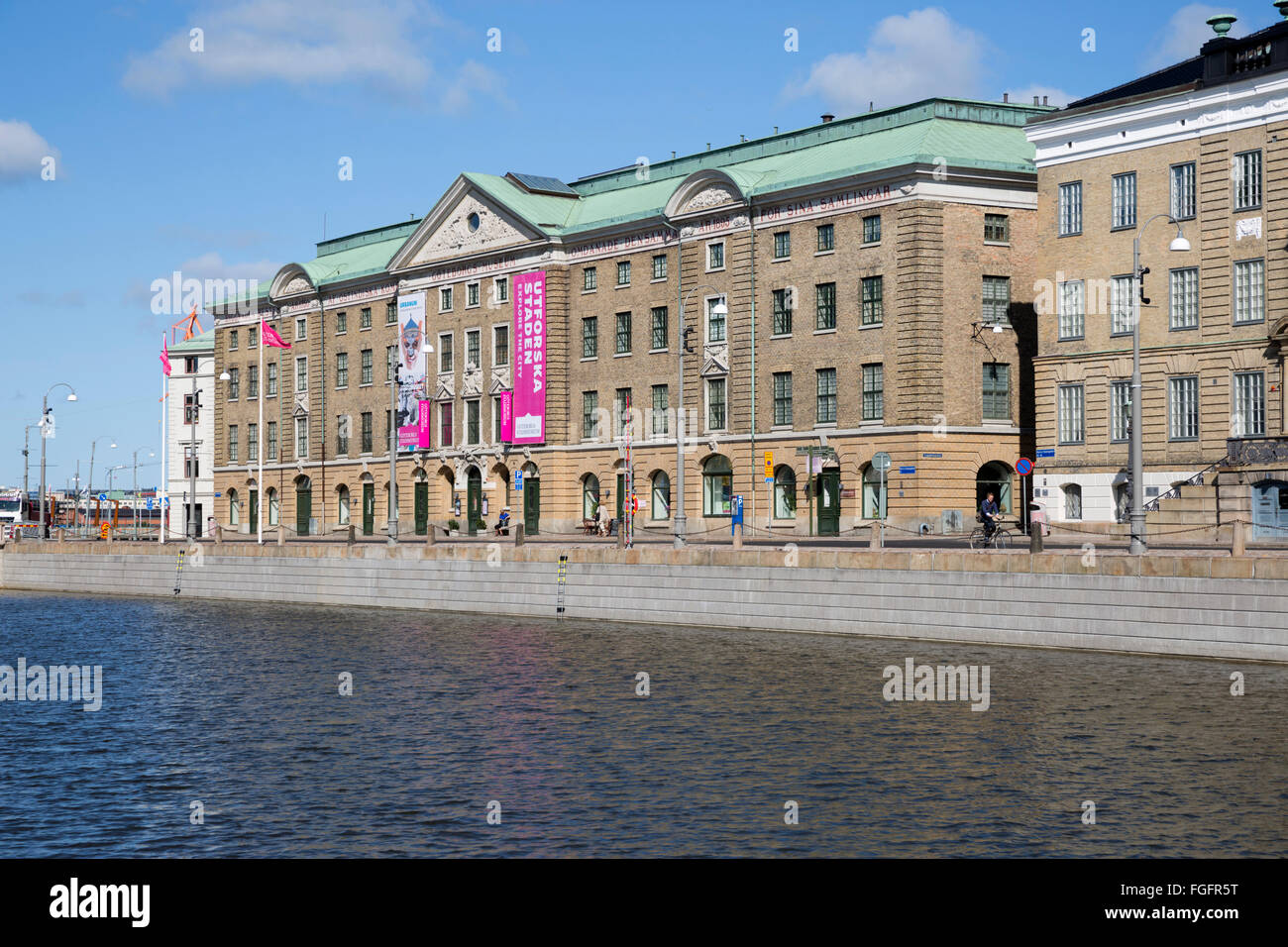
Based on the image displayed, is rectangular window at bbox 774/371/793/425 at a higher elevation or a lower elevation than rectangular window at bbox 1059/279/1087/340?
lower

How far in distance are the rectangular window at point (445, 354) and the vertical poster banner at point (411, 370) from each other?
1082 millimetres

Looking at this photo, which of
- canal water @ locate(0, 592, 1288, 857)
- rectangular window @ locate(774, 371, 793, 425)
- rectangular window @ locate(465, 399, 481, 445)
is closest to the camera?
canal water @ locate(0, 592, 1288, 857)

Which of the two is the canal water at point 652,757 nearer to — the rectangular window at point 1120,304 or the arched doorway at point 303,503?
the rectangular window at point 1120,304

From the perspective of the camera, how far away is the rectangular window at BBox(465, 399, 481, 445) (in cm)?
8900

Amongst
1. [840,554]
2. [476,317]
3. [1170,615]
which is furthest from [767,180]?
[1170,615]

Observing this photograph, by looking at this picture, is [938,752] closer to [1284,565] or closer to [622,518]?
[1284,565]

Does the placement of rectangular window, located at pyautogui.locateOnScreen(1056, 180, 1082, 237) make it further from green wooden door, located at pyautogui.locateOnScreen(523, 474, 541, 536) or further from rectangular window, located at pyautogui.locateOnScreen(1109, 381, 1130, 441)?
green wooden door, located at pyautogui.locateOnScreen(523, 474, 541, 536)

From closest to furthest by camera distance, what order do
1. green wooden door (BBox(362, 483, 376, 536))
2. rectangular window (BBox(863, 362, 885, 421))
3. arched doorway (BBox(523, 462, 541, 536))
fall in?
1. rectangular window (BBox(863, 362, 885, 421))
2. arched doorway (BBox(523, 462, 541, 536))
3. green wooden door (BBox(362, 483, 376, 536))

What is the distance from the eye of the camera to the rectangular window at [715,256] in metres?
73.6

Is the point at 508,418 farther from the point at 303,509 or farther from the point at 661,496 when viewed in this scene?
the point at 303,509

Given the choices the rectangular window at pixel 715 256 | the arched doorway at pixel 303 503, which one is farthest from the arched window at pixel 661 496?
the arched doorway at pixel 303 503

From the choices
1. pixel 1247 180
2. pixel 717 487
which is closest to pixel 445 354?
pixel 717 487

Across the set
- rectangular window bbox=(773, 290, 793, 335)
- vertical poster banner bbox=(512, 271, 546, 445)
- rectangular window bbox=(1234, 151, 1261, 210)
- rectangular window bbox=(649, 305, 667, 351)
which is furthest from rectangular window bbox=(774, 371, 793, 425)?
rectangular window bbox=(1234, 151, 1261, 210)

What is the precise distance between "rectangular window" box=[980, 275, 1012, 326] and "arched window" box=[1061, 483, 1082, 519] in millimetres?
9255
